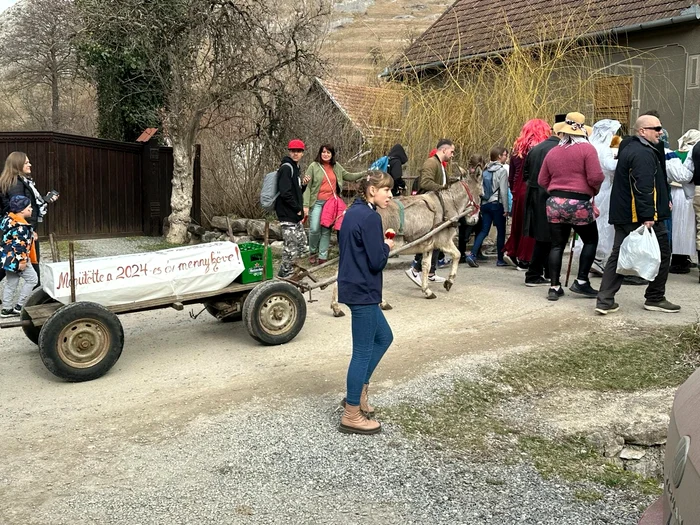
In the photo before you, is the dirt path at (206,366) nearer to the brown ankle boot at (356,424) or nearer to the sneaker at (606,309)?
the sneaker at (606,309)

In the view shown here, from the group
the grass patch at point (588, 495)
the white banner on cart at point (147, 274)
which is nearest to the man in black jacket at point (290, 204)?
the white banner on cart at point (147, 274)

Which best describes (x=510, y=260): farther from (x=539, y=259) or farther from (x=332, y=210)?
(x=332, y=210)

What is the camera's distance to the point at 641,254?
770 centimetres

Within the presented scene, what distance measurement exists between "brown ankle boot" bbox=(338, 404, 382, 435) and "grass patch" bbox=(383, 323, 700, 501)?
26 cm

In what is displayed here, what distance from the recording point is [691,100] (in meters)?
13.8

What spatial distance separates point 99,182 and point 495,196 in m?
8.20

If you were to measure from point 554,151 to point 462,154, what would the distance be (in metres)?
4.62

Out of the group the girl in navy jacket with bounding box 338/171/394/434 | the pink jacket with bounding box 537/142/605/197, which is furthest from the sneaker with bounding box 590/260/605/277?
the girl in navy jacket with bounding box 338/171/394/434

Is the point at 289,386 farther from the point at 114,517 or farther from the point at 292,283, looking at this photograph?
the point at 114,517

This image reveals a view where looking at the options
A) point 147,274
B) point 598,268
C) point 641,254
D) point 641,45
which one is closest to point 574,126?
point 641,254

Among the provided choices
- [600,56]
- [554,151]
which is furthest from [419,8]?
[554,151]

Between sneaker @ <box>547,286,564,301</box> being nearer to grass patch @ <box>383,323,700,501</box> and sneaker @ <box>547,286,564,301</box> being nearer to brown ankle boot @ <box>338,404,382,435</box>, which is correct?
grass patch @ <box>383,323,700,501</box>

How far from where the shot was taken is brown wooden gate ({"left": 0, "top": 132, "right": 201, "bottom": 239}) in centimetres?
1427

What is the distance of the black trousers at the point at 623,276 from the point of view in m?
7.96
